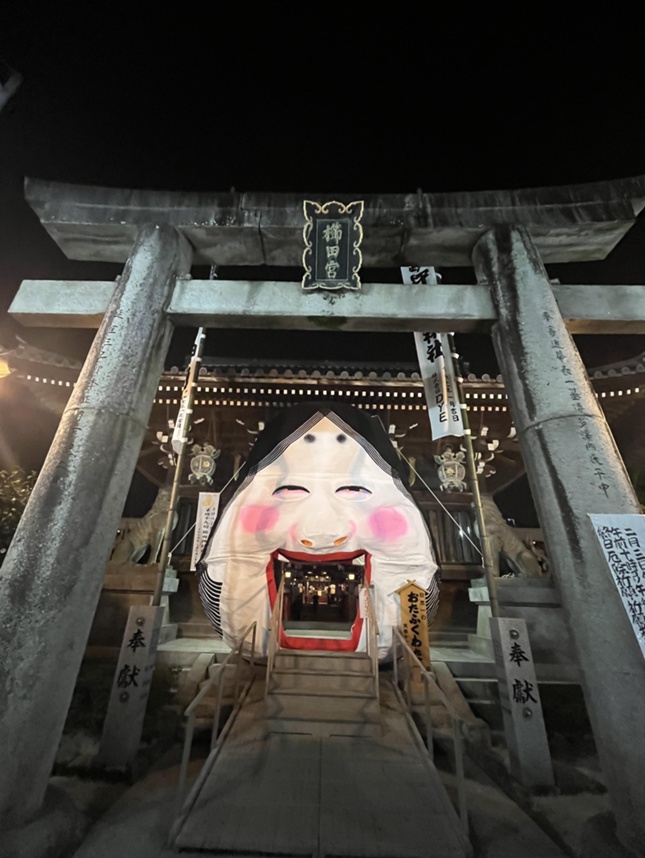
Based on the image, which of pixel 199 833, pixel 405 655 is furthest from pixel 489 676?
pixel 199 833

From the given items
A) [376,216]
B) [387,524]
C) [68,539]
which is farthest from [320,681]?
[376,216]

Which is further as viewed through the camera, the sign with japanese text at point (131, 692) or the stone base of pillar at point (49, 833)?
the sign with japanese text at point (131, 692)

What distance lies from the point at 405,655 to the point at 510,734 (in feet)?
4.99

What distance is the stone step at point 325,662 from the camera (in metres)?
5.50

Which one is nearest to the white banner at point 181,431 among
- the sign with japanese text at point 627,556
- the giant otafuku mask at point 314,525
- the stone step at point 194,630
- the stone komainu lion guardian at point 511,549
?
the giant otafuku mask at point 314,525

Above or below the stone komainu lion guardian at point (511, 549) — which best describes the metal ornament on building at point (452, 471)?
above

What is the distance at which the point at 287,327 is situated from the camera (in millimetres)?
4578

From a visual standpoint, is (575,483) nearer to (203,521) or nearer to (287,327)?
(287,327)

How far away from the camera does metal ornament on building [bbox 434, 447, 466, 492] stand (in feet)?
30.2

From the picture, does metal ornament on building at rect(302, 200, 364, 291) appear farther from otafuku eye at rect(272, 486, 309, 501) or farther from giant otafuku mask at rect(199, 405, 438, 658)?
otafuku eye at rect(272, 486, 309, 501)

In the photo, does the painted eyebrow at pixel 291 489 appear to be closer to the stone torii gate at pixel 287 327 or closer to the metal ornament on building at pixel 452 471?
the stone torii gate at pixel 287 327

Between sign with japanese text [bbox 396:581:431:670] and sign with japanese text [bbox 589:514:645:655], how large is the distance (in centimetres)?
334

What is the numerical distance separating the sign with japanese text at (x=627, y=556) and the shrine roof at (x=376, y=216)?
3.59 meters

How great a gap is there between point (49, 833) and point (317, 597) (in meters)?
9.58
